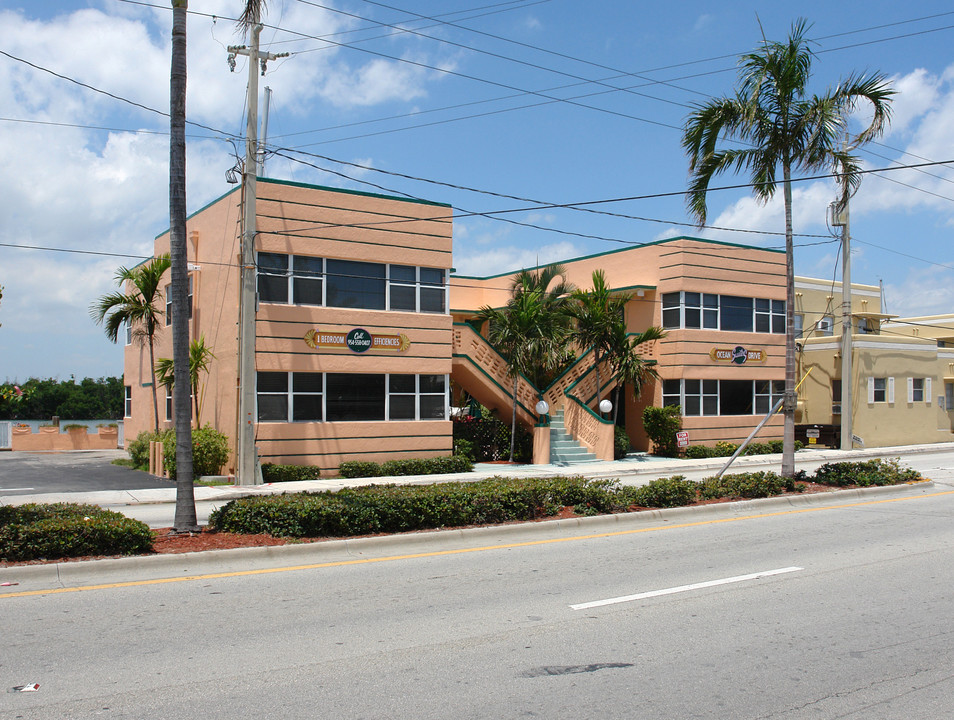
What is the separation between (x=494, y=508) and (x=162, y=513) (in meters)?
7.20

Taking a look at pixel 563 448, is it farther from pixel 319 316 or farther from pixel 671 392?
pixel 319 316

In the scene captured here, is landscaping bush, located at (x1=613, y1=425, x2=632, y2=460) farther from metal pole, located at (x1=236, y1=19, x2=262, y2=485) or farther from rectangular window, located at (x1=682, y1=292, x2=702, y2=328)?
metal pole, located at (x1=236, y1=19, x2=262, y2=485)

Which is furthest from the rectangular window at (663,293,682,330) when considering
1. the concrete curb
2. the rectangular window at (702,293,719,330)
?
the concrete curb

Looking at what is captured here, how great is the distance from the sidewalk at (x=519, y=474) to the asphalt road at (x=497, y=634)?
19.4 ft

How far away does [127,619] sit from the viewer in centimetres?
700

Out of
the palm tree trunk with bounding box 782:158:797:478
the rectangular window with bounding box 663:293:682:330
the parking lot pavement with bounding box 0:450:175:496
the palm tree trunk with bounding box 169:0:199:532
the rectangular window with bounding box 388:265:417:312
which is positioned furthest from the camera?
the rectangular window with bounding box 663:293:682:330

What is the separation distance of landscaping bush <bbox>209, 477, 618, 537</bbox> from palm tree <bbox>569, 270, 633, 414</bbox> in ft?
46.4

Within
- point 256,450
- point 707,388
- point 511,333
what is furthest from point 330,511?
point 707,388

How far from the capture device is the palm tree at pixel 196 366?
71.3 feet

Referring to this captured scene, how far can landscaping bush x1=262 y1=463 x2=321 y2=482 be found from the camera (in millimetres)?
20234

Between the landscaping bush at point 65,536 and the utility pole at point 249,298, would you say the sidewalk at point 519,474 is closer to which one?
the utility pole at point 249,298

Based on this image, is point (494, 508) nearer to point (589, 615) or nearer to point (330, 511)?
point (330, 511)

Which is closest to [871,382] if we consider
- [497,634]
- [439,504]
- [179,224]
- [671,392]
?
[671,392]

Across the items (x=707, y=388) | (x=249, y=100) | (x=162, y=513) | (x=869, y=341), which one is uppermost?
(x=249, y=100)
